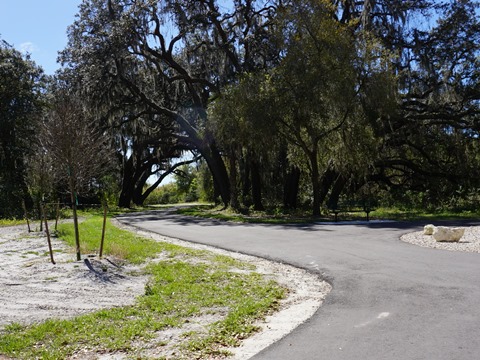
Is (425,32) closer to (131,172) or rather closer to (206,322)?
(206,322)

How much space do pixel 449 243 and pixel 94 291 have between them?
28.9ft

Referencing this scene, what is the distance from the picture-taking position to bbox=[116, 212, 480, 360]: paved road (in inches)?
180

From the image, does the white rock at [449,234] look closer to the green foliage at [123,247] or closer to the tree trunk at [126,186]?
the green foliage at [123,247]

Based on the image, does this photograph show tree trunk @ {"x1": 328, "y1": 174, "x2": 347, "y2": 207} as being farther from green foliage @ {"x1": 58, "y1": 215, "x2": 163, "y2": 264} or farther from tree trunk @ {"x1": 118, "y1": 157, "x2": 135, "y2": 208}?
tree trunk @ {"x1": 118, "y1": 157, "x2": 135, "y2": 208}

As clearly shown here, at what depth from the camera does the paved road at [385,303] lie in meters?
4.58

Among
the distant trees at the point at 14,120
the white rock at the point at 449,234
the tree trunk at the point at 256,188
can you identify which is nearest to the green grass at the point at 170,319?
the white rock at the point at 449,234

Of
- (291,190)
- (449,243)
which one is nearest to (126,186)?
(291,190)

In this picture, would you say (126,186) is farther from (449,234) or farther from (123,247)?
(449,234)

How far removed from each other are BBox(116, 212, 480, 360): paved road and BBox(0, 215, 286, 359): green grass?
763 millimetres

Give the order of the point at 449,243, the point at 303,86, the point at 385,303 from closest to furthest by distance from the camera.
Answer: the point at 385,303
the point at 449,243
the point at 303,86

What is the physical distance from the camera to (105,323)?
5.73 meters

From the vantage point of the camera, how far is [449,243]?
39.1ft

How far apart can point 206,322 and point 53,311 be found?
2.13 metres

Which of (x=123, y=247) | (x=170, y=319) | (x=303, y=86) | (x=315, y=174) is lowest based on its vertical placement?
(x=170, y=319)
